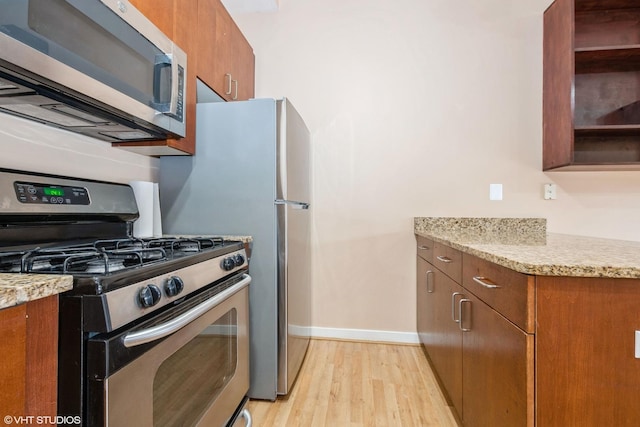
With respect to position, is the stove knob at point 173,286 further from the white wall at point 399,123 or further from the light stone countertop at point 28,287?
the white wall at point 399,123

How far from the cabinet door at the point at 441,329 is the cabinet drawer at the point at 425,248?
43 millimetres

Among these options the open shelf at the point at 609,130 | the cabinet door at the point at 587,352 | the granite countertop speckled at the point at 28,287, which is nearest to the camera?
the granite countertop speckled at the point at 28,287

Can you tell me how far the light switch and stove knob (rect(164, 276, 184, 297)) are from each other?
2.14 metres

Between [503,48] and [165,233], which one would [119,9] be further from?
[503,48]

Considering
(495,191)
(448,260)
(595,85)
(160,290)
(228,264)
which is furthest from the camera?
(495,191)

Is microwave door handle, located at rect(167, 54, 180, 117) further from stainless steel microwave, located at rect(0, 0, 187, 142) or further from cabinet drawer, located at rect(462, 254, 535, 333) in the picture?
cabinet drawer, located at rect(462, 254, 535, 333)

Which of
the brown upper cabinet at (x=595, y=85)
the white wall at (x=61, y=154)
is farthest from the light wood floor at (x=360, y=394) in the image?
the brown upper cabinet at (x=595, y=85)

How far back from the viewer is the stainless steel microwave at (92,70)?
807 mm

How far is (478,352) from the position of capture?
1145 mm

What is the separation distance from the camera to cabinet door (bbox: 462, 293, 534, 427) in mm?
836

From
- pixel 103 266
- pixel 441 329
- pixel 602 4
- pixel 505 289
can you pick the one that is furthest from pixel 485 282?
pixel 602 4

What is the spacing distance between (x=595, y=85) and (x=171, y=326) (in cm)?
280

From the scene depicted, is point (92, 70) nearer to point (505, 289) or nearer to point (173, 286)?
point (173, 286)

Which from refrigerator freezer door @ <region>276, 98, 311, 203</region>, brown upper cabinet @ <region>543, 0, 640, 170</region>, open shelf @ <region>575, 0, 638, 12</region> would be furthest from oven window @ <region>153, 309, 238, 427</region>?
open shelf @ <region>575, 0, 638, 12</region>
